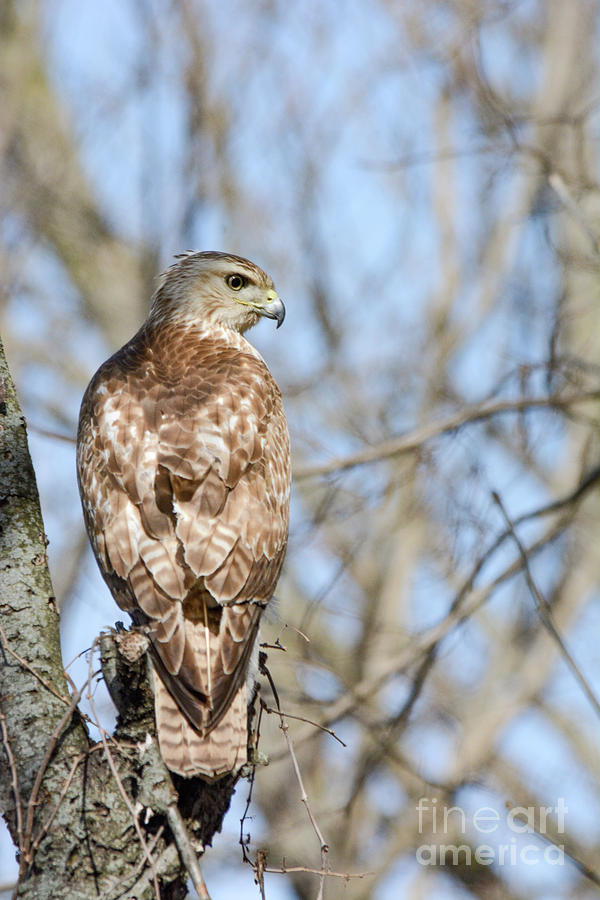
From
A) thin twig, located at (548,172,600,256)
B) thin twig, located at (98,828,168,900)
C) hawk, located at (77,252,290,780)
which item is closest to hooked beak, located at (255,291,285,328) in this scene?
hawk, located at (77,252,290,780)

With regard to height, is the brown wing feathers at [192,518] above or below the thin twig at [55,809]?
above

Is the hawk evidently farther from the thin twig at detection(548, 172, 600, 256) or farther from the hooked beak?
the thin twig at detection(548, 172, 600, 256)

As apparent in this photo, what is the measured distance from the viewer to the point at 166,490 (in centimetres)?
405

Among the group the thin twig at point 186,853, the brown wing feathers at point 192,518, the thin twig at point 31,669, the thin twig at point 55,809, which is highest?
the brown wing feathers at point 192,518

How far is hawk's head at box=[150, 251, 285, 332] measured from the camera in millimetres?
5855

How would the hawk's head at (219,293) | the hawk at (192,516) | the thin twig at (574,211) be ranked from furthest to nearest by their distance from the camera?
the hawk's head at (219,293) → the thin twig at (574,211) → the hawk at (192,516)

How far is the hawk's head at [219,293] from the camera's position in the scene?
586cm

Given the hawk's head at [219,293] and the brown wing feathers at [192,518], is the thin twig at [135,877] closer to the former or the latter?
the brown wing feathers at [192,518]

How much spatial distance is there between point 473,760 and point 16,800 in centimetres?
712

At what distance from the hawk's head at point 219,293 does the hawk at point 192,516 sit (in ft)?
2.15

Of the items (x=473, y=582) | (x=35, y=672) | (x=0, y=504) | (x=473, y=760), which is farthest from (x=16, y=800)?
(x=473, y=760)

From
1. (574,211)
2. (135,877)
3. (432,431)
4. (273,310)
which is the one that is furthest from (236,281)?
(135,877)

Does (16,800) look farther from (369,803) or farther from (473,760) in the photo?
(369,803)

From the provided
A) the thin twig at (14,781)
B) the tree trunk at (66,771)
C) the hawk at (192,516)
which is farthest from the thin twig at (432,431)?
the thin twig at (14,781)
